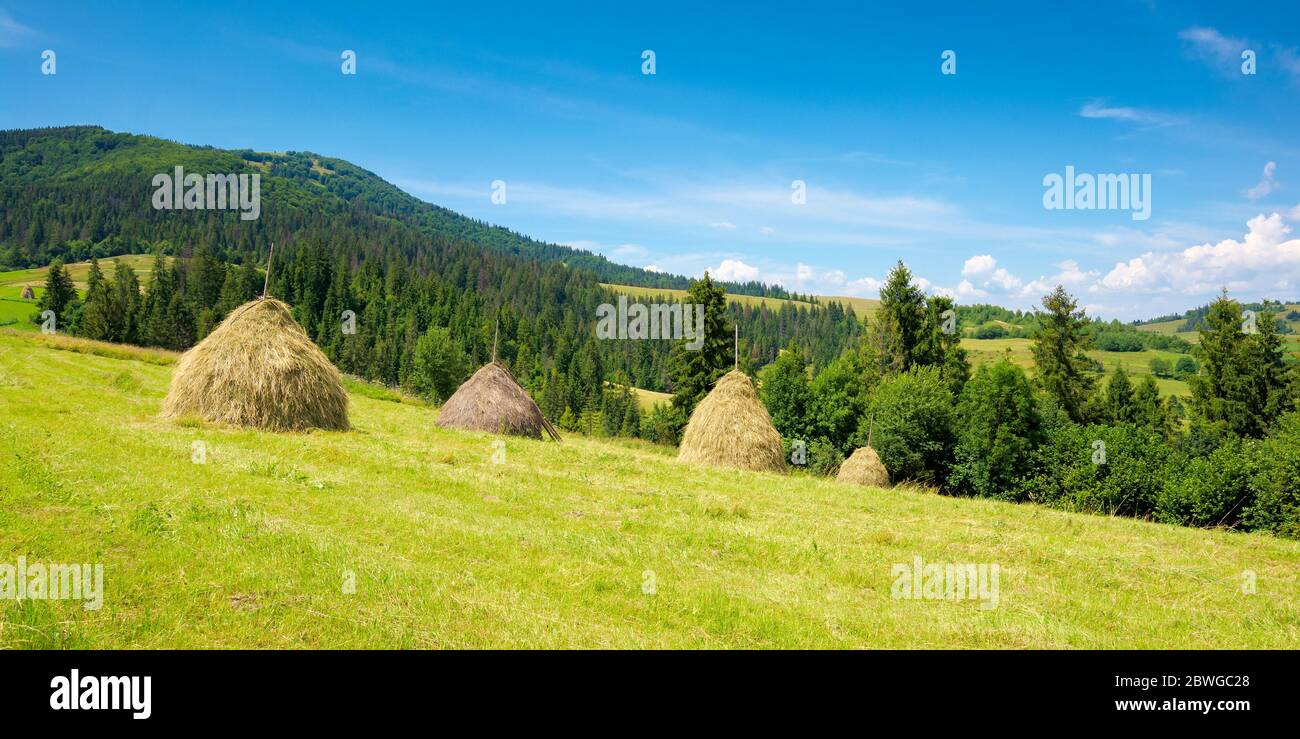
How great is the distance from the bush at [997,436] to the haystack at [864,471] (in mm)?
16628

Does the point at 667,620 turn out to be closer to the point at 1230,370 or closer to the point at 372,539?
the point at 372,539

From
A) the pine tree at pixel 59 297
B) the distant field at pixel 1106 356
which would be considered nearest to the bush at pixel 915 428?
the distant field at pixel 1106 356

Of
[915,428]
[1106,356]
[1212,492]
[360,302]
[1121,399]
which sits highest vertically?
[360,302]

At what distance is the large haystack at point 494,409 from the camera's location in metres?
24.3

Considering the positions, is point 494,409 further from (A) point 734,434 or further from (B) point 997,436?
(B) point 997,436

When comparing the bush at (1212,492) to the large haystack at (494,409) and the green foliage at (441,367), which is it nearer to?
the large haystack at (494,409)

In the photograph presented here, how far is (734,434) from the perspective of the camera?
70.3 feet
